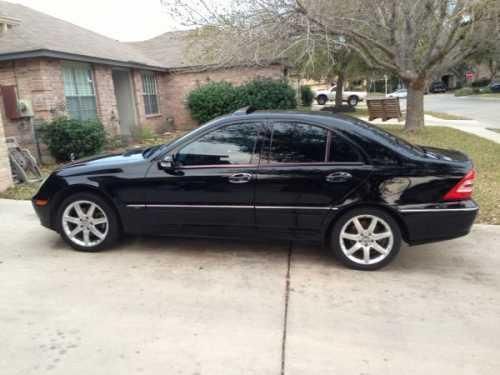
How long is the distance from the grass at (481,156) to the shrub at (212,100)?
6.40 meters

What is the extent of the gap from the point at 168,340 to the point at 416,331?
1.87m

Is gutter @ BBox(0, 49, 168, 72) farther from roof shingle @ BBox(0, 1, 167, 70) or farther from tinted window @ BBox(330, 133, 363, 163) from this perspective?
tinted window @ BBox(330, 133, 363, 163)

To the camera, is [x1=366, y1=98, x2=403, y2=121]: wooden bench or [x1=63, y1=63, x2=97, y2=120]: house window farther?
[x1=366, y1=98, x2=403, y2=121]: wooden bench

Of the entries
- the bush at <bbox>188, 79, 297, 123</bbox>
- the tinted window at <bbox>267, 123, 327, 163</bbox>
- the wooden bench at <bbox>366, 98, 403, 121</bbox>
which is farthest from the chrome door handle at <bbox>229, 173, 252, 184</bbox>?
the wooden bench at <bbox>366, 98, 403, 121</bbox>

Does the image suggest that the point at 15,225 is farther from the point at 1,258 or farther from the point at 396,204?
the point at 396,204

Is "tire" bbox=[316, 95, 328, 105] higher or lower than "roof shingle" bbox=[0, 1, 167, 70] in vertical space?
lower

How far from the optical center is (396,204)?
3.89m

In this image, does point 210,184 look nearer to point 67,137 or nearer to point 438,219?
point 438,219

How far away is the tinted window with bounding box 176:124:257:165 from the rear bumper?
1651mm

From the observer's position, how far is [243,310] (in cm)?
336

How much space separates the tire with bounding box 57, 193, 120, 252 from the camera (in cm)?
443

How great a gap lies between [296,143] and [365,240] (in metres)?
1.20

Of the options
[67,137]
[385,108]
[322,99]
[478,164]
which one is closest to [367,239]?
[478,164]

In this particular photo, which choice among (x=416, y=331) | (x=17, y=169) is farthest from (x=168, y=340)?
(x=17, y=169)
